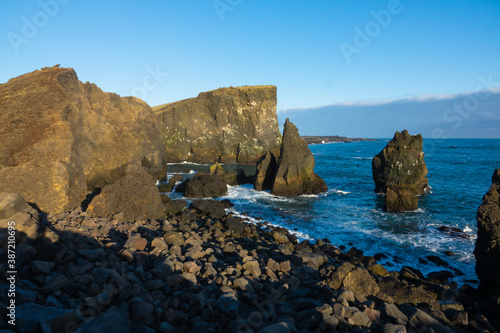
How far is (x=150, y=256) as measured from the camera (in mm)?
7570

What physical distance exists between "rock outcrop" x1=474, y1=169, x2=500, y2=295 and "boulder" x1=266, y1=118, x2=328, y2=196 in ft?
54.6

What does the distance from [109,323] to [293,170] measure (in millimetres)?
24089

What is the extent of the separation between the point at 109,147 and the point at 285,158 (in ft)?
49.9

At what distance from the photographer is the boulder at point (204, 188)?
25.1 metres

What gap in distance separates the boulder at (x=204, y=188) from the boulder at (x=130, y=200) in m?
9.68

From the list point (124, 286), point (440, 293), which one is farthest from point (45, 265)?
point (440, 293)

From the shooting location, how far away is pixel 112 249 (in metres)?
7.80

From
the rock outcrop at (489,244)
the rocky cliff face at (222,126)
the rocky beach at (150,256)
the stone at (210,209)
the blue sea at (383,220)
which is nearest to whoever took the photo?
the rocky beach at (150,256)

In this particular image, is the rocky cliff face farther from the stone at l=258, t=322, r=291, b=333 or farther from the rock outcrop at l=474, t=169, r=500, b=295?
the stone at l=258, t=322, r=291, b=333

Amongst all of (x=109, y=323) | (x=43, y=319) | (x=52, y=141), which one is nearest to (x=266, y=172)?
(x=52, y=141)

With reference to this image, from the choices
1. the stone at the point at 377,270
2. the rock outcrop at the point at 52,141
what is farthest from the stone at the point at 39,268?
the stone at the point at 377,270

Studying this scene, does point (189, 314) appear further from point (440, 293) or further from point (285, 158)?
point (285, 158)

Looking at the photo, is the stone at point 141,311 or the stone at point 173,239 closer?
the stone at point 141,311

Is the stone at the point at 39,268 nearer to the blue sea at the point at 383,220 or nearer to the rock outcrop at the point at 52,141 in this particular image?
the rock outcrop at the point at 52,141
